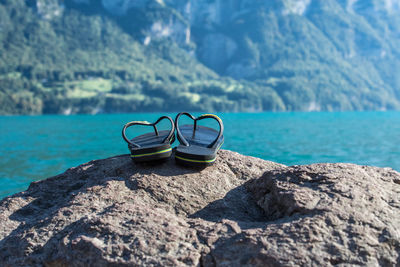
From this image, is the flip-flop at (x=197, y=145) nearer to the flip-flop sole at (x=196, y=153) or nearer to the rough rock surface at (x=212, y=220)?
the flip-flop sole at (x=196, y=153)

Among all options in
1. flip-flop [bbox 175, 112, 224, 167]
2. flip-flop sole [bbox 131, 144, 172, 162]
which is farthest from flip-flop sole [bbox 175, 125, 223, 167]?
flip-flop sole [bbox 131, 144, 172, 162]

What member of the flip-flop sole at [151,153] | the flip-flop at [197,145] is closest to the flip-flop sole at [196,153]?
the flip-flop at [197,145]

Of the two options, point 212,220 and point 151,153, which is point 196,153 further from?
point 212,220

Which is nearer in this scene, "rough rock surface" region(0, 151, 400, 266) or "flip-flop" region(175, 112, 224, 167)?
"rough rock surface" region(0, 151, 400, 266)

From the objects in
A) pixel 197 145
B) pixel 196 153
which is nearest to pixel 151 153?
pixel 196 153

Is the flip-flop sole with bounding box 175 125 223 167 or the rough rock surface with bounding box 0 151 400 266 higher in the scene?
the flip-flop sole with bounding box 175 125 223 167

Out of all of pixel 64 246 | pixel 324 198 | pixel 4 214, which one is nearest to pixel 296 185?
pixel 324 198

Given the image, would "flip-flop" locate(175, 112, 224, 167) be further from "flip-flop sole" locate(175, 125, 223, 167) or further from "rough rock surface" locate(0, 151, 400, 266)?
"rough rock surface" locate(0, 151, 400, 266)
